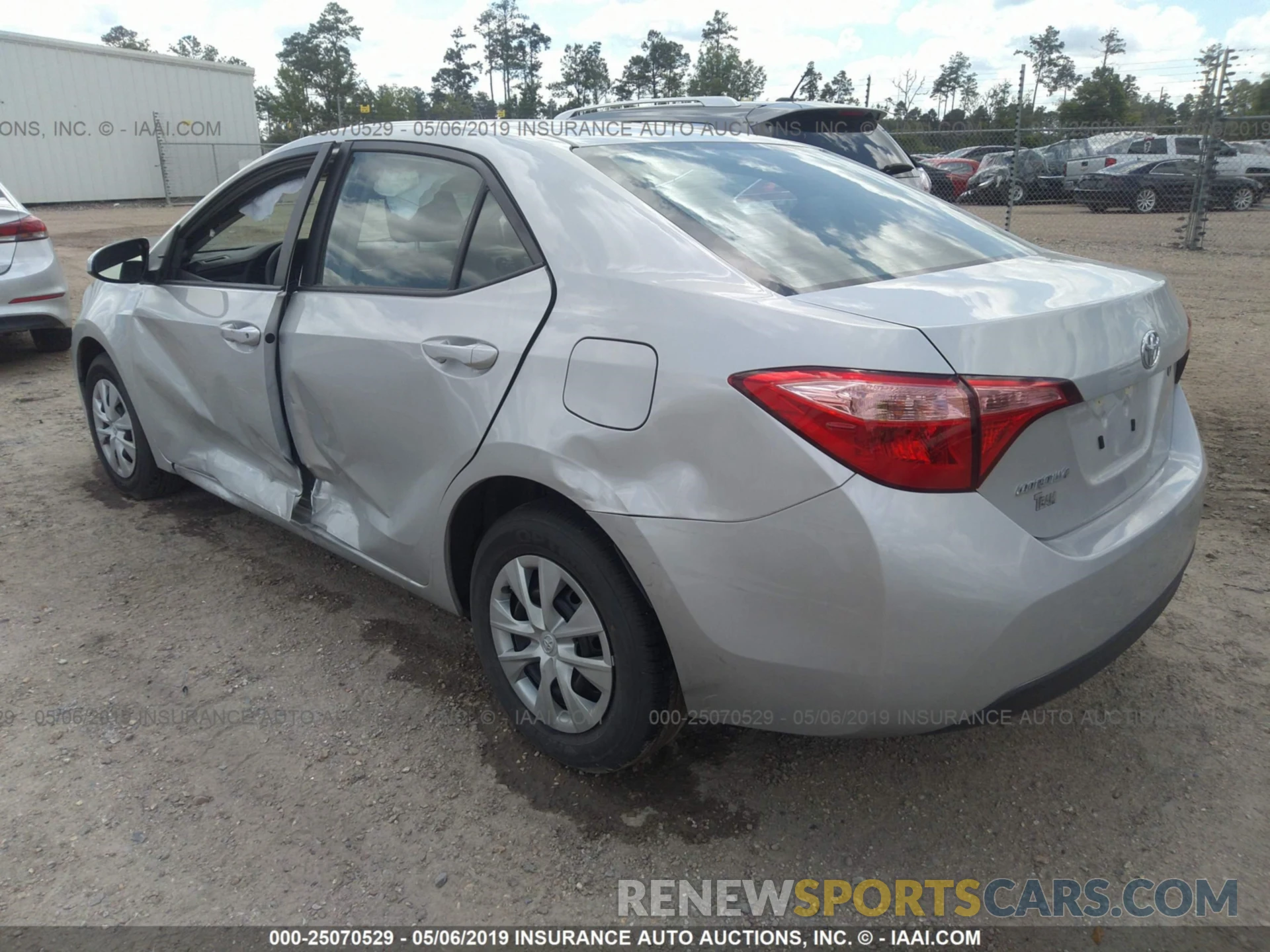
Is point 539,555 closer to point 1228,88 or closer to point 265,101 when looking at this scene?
point 1228,88

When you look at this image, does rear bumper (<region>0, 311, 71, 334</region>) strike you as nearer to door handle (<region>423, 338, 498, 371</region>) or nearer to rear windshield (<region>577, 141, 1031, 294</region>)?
door handle (<region>423, 338, 498, 371</region>)

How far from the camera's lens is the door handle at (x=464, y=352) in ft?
7.93

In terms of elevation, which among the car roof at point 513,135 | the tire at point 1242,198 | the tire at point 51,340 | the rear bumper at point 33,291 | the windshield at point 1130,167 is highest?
the car roof at point 513,135

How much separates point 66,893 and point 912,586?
2.00 m

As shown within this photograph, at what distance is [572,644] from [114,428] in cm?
309

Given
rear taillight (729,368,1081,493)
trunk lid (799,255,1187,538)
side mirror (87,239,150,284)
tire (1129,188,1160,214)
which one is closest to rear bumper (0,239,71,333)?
side mirror (87,239,150,284)

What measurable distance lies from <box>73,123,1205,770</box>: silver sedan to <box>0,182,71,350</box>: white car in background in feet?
15.5

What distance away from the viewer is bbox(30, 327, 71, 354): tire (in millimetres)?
7605

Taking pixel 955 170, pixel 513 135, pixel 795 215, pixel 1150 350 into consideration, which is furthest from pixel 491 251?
pixel 955 170

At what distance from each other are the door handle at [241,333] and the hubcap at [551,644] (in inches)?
52.3

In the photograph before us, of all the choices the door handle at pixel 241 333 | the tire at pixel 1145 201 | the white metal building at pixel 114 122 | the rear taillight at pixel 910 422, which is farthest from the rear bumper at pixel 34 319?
the white metal building at pixel 114 122

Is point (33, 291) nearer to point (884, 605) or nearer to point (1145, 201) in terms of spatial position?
point (884, 605)

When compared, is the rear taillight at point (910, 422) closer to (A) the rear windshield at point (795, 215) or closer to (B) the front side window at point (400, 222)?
(A) the rear windshield at point (795, 215)

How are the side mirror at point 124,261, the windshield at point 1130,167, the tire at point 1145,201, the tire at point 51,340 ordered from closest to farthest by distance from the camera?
1. the side mirror at point 124,261
2. the tire at point 51,340
3. the windshield at point 1130,167
4. the tire at point 1145,201
